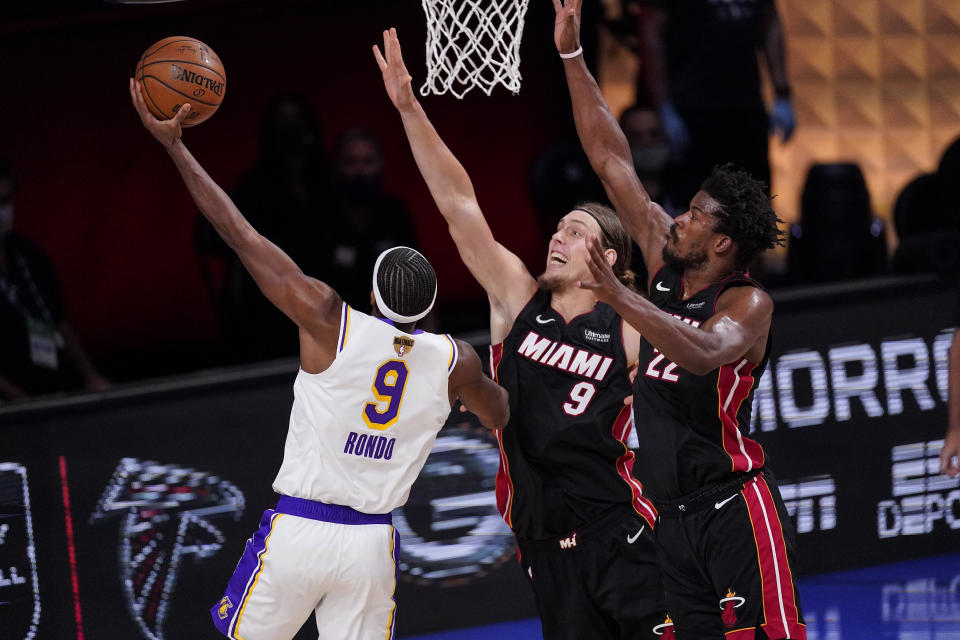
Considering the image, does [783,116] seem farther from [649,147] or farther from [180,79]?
[180,79]

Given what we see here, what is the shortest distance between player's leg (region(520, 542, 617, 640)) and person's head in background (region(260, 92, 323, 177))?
406 centimetres

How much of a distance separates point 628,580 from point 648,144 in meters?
4.15

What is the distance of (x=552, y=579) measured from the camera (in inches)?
188

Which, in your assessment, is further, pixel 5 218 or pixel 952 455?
pixel 5 218

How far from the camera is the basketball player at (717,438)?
14.0 ft

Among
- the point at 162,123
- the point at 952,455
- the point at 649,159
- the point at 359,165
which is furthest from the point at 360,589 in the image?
the point at 649,159

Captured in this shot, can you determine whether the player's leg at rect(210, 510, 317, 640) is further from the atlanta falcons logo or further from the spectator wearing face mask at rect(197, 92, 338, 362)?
the spectator wearing face mask at rect(197, 92, 338, 362)

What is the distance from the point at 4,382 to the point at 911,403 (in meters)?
4.89

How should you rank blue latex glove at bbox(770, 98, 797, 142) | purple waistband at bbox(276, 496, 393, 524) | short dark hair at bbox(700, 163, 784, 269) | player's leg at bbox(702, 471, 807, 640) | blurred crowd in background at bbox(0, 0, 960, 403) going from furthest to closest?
blue latex glove at bbox(770, 98, 797, 142)
blurred crowd in background at bbox(0, 0, 960, 403)
short dark hair at bbox(700, 163, 784, 269)
purple waistband at bbox(276, 496, 393, 524)
player's leg at bbox(702, 471, 807, 640)

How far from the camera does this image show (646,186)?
8.09 metres

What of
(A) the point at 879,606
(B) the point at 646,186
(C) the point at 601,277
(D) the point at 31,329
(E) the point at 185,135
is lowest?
(A) the point at 879,606

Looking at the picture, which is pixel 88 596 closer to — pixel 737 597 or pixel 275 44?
pixel 737 597

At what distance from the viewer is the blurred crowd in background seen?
290 inches

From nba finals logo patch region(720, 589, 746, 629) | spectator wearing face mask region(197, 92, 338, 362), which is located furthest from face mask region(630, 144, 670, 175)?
nba finals logo patch region(720, 589, 746, 629)
